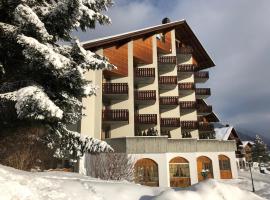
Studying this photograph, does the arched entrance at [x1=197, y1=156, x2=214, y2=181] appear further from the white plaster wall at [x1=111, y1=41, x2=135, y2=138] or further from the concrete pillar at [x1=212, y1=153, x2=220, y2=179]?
the white plaster wall at [x1=111, y1=41, x2=135, y2=138]

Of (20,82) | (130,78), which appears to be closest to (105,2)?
(20,82)

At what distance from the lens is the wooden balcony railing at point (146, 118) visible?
36.5 m

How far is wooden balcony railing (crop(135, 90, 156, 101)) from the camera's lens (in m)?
37.2

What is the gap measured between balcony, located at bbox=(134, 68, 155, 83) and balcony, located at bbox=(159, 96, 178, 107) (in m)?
3.21

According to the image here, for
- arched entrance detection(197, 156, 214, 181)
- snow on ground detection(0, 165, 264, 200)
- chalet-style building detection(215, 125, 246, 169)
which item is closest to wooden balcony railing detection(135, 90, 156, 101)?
arched entrance detection(197, 156, 214, 181)

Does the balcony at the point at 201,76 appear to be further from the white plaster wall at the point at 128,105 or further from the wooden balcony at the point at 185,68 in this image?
the white plaster wall at the point at 128,105

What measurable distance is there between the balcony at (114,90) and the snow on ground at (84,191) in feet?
86.2

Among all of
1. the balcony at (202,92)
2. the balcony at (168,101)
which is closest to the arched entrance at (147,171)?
the balcony at (168,101)

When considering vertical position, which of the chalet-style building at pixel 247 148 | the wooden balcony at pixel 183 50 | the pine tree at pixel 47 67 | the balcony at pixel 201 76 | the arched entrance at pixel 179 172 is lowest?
the arched entrance at pixel 179 172

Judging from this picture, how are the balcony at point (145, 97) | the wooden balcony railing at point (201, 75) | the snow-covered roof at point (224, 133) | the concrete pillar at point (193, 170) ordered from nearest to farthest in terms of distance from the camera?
the concrete pillar at point (193, 170) → the balcony at point (145, 97) → the wooden balcony railing at point (201, 75) → the snow-covered roof at point (224, 133)

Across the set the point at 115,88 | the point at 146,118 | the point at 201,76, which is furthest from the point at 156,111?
the point at 201,76

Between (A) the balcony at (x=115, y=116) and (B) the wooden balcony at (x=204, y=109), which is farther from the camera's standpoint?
(B) the wooden balcony at (x=204, y=109)

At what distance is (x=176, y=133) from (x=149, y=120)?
5.05 meters

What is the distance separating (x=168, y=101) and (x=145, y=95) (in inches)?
168
